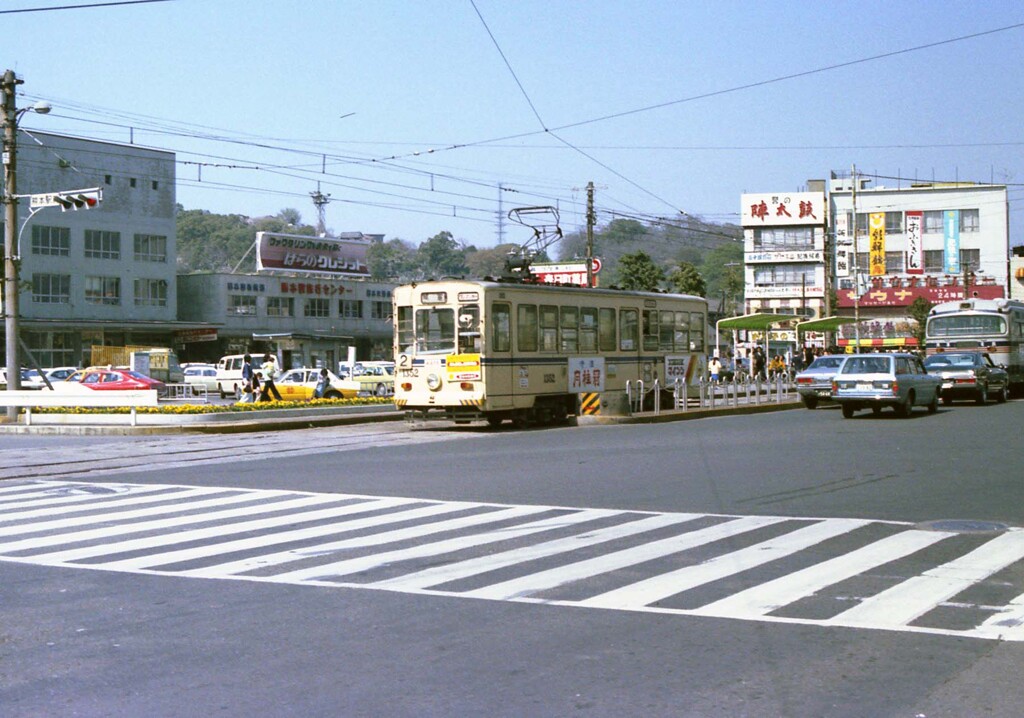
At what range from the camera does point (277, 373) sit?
47.2 m

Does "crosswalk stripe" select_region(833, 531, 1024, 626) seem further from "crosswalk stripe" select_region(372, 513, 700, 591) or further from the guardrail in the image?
the guardrail

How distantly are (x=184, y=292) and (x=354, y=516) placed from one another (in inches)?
2540

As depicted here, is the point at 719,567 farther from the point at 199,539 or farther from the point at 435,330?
the point at 435,330

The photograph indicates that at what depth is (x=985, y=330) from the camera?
41.2m

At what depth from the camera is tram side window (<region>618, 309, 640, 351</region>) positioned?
102 ft

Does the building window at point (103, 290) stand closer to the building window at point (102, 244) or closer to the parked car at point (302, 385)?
the building window at point (102, 244)

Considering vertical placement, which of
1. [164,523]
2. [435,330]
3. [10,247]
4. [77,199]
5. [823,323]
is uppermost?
[77,199]

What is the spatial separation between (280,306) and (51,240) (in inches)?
612

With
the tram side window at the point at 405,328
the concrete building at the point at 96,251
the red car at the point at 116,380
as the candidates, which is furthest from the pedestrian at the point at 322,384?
the concrete building at the point at 96,251

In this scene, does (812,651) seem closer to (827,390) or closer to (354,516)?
(354,516)

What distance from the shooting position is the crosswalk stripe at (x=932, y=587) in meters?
7.46

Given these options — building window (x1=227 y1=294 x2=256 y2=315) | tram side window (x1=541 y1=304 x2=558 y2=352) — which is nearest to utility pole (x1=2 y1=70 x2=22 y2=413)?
tram side window (x1=541 y1=304 x2=558 y2=352)

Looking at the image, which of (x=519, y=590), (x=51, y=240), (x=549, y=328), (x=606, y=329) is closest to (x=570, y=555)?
(x=519, y=590)

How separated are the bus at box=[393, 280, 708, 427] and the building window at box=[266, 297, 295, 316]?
155 feet
